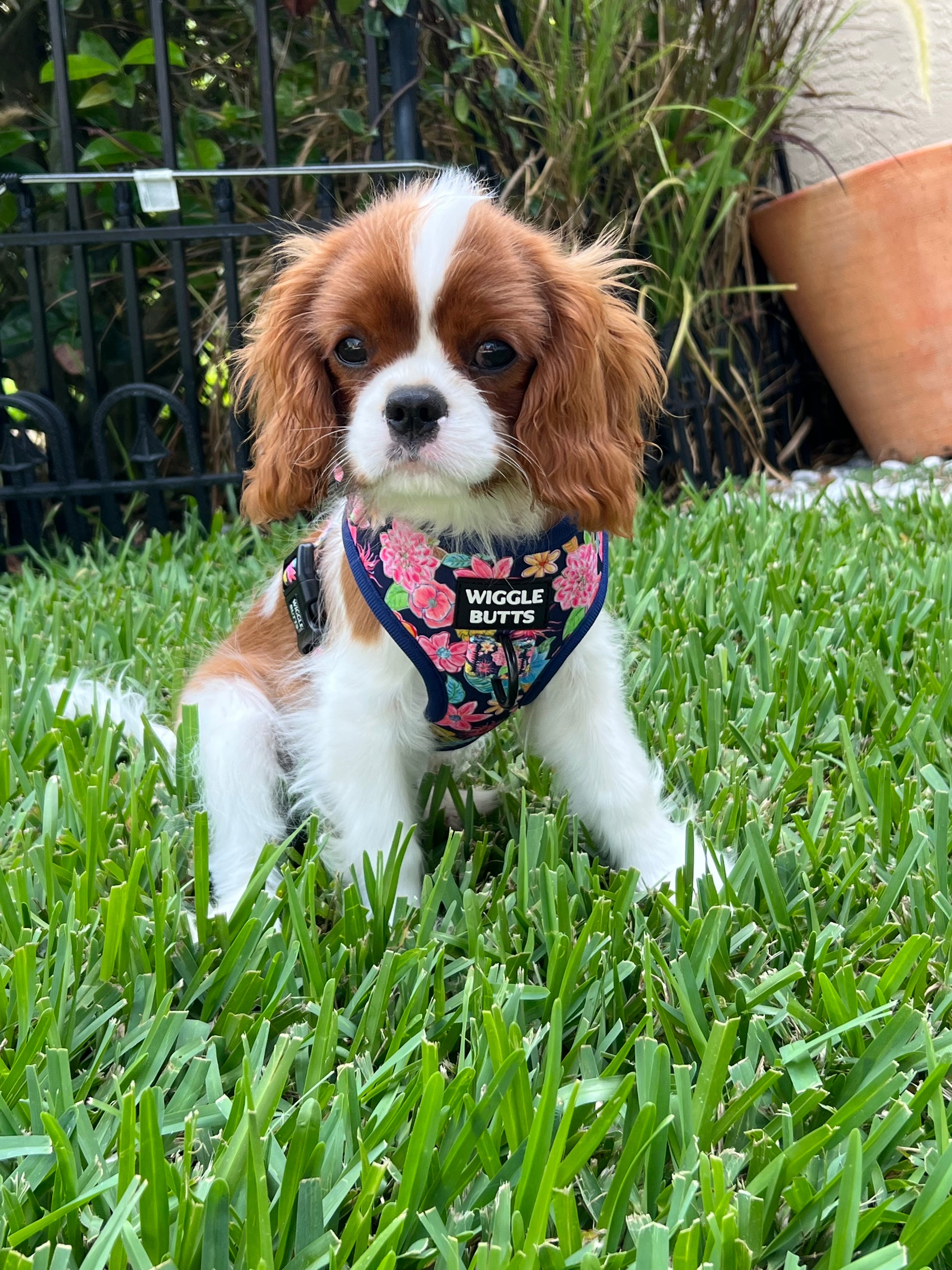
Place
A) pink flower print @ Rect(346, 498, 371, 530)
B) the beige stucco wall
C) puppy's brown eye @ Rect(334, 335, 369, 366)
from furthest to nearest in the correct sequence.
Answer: the beige stucco wall, pink flower print @ Rect(346, 498, 371, 530), puppy's brown eye @ Rect(334, 335, 369, 366)

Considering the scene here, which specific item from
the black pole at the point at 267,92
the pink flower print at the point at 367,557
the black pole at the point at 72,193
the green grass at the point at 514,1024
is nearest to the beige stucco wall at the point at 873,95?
the black pole at the point at 267,92

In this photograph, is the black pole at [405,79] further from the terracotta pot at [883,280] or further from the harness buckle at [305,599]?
the harness buckle at [305,599]

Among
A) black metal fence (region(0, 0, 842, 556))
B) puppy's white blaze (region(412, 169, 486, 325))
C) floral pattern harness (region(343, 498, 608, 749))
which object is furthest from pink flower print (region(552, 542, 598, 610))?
black metal fence (region(0, 0, 842, 556))

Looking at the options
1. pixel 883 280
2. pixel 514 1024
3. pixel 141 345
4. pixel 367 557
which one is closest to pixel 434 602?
pixel 367 557

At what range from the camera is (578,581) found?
180cm

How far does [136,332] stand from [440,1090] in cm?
355

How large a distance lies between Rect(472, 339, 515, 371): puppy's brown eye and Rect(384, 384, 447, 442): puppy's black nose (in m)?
0.12

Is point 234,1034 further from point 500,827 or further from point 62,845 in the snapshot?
point 500,827

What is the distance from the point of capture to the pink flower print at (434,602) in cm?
174

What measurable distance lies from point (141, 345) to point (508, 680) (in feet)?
9.53

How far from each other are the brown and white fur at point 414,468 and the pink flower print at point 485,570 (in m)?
0.08

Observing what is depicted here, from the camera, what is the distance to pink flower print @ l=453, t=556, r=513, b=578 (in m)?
1.74

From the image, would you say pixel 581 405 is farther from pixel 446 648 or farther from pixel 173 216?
pixel 173 216

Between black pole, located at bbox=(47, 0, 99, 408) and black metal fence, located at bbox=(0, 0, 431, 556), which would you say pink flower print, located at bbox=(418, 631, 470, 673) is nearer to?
black metal fence, located at bbox=(0, 0, 431, 556)
